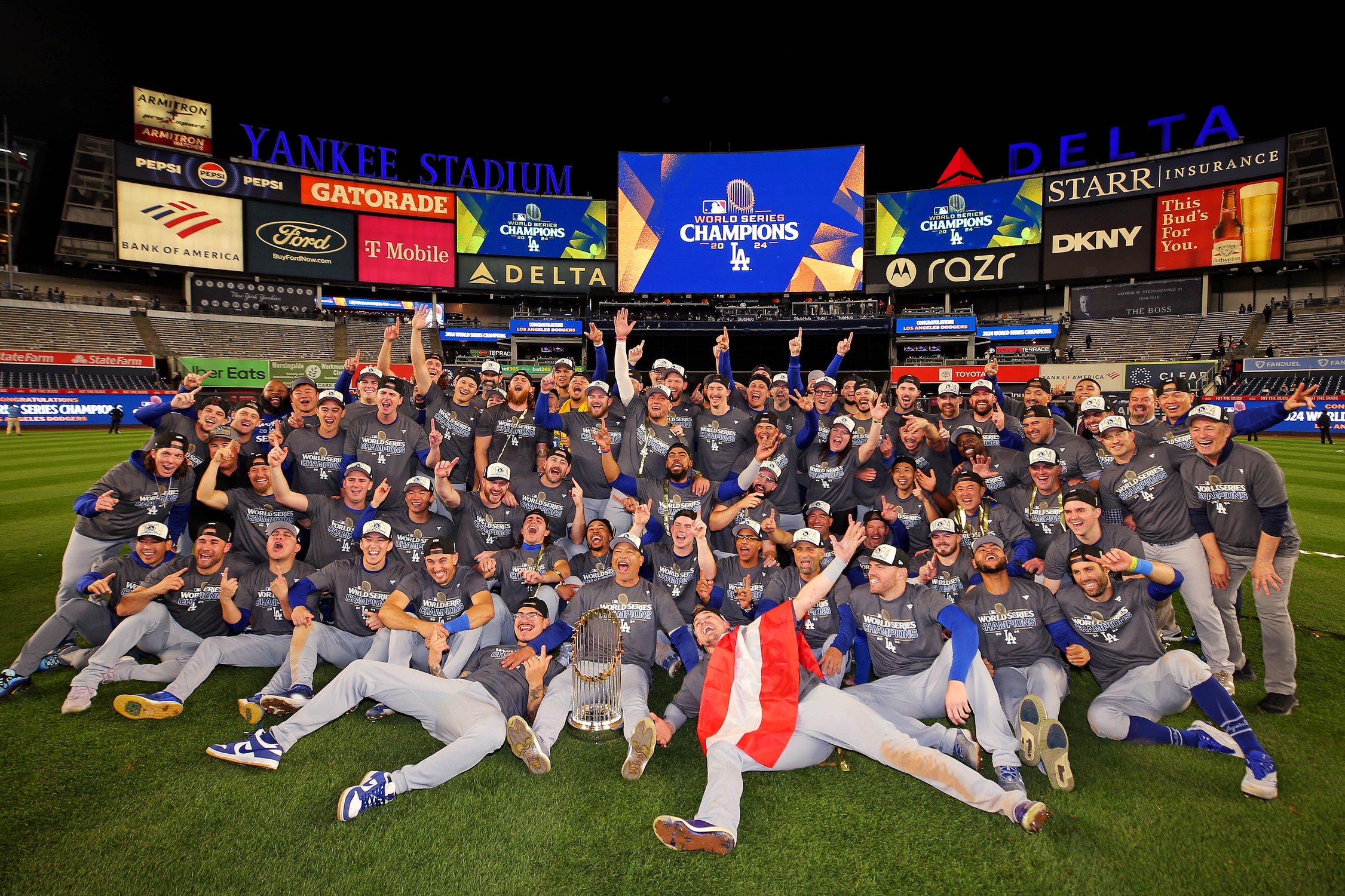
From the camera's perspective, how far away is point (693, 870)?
384 centimetres

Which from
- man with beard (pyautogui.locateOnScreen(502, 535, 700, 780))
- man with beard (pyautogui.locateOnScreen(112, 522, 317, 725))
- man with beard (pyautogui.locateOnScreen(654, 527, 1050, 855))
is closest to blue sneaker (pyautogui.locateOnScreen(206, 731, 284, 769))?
man with beard (pyautogui.locateOnScreen(112, 522, 317, 725))

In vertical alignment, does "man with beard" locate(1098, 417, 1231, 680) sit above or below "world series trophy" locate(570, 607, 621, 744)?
above

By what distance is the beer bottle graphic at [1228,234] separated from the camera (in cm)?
3872

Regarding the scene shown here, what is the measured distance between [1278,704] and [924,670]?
293cm

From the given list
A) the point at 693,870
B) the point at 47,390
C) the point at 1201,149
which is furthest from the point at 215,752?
the point at 1201,149

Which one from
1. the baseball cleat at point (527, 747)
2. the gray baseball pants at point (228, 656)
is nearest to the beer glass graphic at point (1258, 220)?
the baseball cleat at point (527, 747)

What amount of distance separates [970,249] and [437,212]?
34.6 metres

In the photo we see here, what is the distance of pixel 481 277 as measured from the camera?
45781 mm

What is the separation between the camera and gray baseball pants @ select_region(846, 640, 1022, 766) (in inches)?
189

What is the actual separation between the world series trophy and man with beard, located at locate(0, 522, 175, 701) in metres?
4.22

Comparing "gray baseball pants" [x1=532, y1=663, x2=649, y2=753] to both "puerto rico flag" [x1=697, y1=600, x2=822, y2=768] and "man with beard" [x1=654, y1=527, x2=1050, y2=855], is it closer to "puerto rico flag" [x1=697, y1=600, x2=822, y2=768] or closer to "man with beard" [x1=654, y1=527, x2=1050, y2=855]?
"man with beard" [x1=654, y1=527, x2=1050, y2=855]

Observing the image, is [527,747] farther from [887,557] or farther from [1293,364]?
[1293,364]

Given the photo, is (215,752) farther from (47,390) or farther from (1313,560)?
(47,390)

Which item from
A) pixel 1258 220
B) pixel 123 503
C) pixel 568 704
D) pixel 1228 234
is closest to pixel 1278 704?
pixel 568 704
